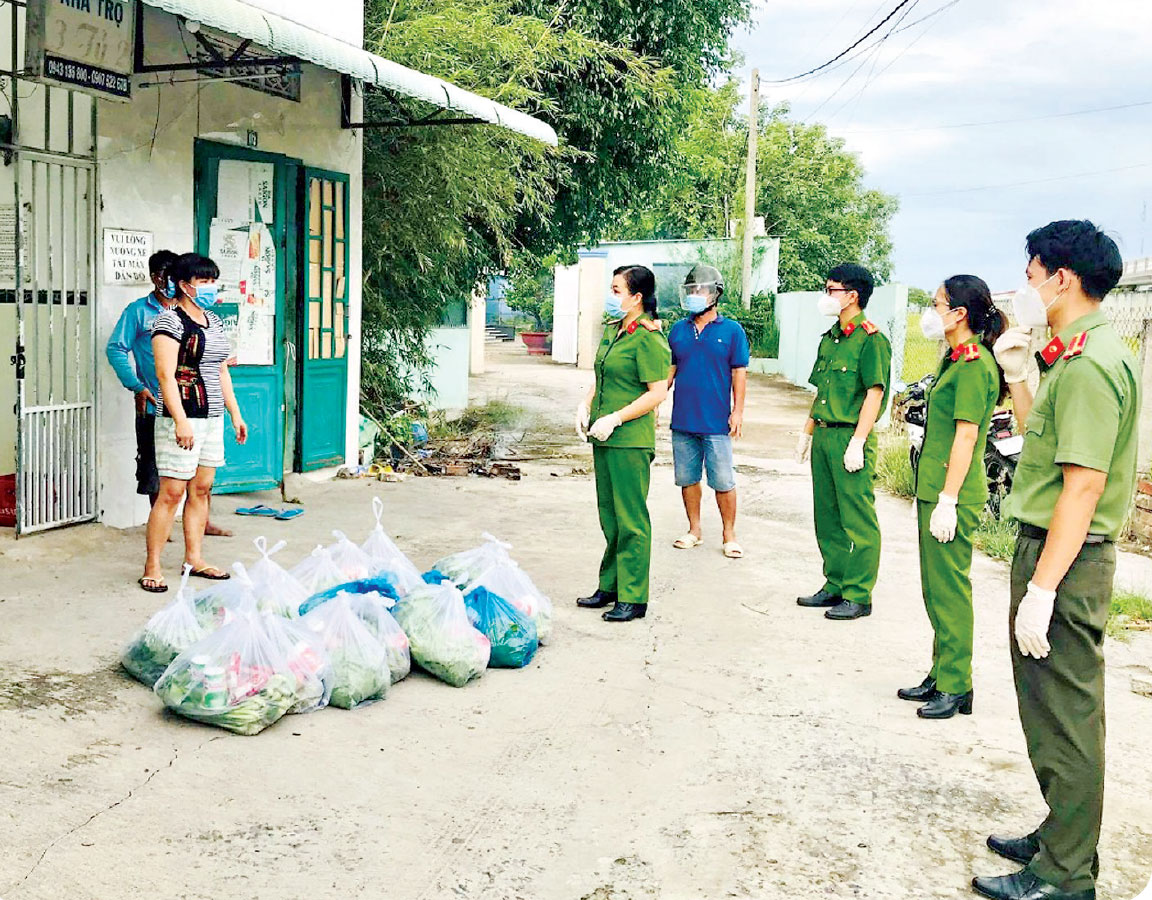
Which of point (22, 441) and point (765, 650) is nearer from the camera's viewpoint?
point (765, 650)

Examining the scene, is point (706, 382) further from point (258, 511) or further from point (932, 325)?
point (258, 511)

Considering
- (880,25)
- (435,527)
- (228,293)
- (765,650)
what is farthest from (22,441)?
(880,25)

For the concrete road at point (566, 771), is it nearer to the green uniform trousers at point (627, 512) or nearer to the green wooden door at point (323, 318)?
the green uniform trousers at point (627, 512)

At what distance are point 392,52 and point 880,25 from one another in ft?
36.4

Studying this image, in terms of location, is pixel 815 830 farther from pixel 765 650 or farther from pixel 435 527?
pixel 435 527

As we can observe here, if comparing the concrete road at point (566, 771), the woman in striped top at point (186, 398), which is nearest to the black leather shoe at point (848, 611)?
the concrete road at point (566, 771)

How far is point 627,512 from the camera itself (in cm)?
610

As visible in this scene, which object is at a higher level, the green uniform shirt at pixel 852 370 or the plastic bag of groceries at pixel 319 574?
the green uniform shirt at pixel 852 370

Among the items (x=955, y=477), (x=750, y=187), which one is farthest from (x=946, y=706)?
(x=750, y=187)

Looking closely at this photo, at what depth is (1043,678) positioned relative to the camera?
3293 millimetres

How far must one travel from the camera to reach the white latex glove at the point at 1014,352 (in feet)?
12.7

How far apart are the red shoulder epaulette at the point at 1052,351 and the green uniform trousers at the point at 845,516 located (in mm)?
2951

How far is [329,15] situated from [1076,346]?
6943 millimetres

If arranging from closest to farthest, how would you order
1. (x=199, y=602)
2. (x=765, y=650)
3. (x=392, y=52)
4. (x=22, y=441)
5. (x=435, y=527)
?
(x=199, y=602)
(x=765, y=650)
(x=22, y=441)
(x=435, y=527)
(x=392, y=52)
